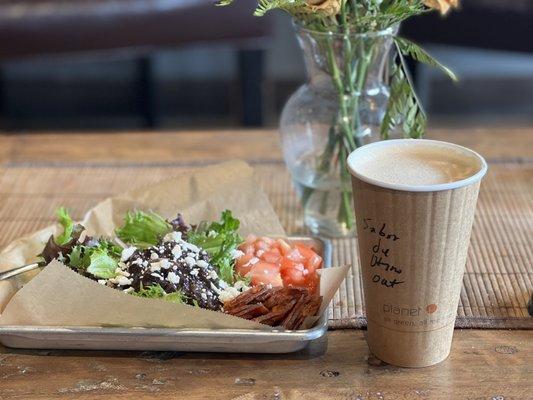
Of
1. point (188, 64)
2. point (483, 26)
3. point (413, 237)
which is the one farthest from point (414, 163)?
point (188, 64)

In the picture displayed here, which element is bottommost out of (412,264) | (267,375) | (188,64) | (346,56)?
(188,64)

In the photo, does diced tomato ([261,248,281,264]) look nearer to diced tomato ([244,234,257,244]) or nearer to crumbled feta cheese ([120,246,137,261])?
diced tomato ([244,234,257,244])

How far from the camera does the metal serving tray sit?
2.77 ft

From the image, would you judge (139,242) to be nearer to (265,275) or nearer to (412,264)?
(265,275)

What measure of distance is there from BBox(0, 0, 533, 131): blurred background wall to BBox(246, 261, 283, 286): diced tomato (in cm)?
155

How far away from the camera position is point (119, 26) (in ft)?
7.80

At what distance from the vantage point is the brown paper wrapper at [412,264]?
0.76 m

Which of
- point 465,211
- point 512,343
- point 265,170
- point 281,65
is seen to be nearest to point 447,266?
point 465,211

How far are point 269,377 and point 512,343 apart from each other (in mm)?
281

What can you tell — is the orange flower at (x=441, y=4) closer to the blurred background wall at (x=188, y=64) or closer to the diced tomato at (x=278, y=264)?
the diced tomato at (x=278, y=264)

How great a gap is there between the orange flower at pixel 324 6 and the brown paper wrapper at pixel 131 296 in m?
0.29

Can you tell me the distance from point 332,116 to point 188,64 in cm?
226

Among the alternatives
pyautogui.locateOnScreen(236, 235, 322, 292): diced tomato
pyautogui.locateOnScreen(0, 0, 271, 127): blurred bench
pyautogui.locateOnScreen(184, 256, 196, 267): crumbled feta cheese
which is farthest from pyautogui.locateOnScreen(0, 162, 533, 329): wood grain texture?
pyautogui.locateOnScreen(0, 0, 271, 127): blurred bench

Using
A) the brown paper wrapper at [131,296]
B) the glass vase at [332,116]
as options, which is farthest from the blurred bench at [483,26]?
the brown paper wrapper at [131,296]
